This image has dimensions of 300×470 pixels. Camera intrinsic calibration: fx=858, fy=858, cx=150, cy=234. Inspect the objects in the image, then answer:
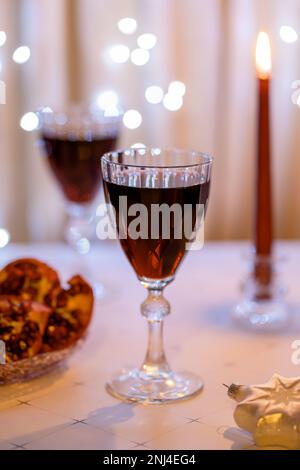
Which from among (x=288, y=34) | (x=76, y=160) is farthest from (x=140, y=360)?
(x=288, y=34)

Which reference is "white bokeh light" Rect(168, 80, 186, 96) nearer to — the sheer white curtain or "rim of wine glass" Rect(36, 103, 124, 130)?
the sheer white curtain

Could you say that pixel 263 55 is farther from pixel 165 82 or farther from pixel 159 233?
pixel 165 82

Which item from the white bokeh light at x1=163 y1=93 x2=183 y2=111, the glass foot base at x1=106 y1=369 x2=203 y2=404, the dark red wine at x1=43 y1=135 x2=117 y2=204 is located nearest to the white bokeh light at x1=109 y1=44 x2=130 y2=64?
the white bokeh light at x1=163 y1=93 x2=183 y2=111

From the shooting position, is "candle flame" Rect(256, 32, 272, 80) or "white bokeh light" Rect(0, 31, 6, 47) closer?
"candle flame" Rect(256, 32, 272, 80)

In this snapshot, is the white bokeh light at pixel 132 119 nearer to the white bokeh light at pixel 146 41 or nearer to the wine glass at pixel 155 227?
the white bokeh light at pixel 146 41

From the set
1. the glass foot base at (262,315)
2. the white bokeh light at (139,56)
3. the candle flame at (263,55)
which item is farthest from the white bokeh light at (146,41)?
the glass foot base at (262,315)
